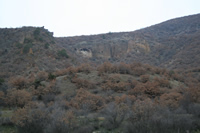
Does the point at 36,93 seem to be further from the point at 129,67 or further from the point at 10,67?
the point at 10,67

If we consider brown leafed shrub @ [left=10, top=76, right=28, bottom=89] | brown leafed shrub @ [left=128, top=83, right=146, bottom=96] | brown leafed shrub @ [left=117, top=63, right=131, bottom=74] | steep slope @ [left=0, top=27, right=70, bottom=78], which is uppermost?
steep slope @ [left=0, top=27, right=70, bottom=78]

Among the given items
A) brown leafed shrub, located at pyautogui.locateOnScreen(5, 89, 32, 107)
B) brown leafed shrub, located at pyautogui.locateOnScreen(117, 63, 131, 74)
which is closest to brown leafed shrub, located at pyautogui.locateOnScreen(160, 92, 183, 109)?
brown leafed shrub, located at pyautogui.locateOnScreen(117, 63, 131, 74)

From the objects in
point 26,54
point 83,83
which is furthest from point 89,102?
point 26,54

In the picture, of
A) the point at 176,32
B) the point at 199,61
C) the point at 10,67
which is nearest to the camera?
the point at 10,67

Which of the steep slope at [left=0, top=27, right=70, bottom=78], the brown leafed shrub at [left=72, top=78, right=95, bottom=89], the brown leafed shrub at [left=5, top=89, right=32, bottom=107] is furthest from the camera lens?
the steep slope at [left=0, top=27, right=70, bottom=78]

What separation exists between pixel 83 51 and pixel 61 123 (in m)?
37.2

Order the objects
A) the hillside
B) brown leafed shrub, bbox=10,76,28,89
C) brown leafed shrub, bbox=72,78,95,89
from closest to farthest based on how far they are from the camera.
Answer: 1. the hillside
2. brown leafed shrub, bbox=10,76,28,89
3. brown leafed shrub, bbox=72,78,95,89

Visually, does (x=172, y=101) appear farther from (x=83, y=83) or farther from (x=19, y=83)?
(x=19, y=83)

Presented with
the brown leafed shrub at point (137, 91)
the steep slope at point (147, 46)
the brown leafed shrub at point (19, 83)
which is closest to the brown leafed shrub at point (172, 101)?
the brown leafed shrub at point (137, 91)

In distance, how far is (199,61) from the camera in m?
30.3

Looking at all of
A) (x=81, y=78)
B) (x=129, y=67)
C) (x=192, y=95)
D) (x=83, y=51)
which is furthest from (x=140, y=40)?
(x=192, y=95)

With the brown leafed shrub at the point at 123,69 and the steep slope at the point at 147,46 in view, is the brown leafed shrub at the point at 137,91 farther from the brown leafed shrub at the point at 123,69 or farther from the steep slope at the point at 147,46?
the steep slope at the point at 147,46

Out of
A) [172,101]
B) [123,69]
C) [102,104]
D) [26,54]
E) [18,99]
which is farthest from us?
[26,54]

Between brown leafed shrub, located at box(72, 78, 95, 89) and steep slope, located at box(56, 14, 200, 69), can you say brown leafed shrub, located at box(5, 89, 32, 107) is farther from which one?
steep slope, located at box(56, 14, 200, 69)
